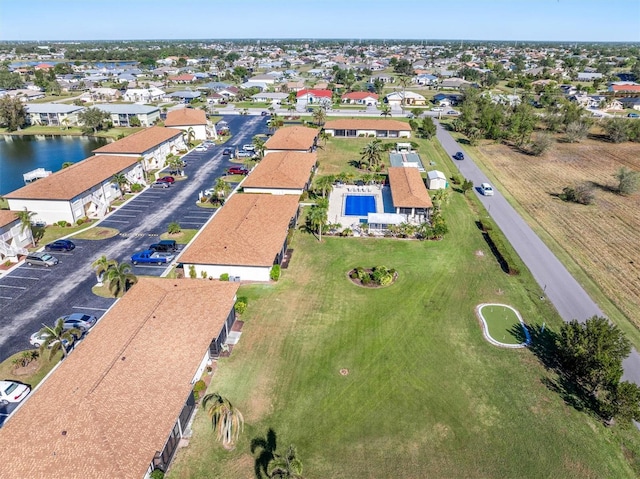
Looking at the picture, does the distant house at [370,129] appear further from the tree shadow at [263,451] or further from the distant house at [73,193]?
the tree shadow at [263,451]

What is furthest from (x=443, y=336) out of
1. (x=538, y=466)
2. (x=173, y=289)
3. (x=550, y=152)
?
(x=550, y=152)

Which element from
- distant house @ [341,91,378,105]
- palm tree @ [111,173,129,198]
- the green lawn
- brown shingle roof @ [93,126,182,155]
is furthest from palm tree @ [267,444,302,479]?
distant house @ [341,91,378,105]

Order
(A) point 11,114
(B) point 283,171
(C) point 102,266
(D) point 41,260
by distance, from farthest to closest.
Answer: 1. (A) point 11,114
2. (B) point 283,171
3. (D) point 41,260
4. (C) point 102,266

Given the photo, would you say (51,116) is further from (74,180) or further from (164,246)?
(164,246)

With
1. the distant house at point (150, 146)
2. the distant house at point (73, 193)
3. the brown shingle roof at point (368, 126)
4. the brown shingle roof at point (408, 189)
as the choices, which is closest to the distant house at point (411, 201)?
the brown shingle roof at point (408, 189)

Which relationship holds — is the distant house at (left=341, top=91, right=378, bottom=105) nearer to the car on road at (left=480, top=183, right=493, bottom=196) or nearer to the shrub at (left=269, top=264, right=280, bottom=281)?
the car on road at (left=480, top=183, right=493, bottom=196)

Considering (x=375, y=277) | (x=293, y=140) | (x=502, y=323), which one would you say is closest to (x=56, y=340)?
(x=375, y=277)
